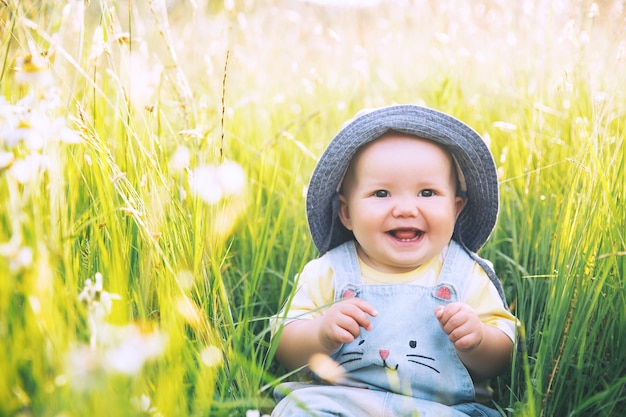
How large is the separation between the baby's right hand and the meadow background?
0.19 meters

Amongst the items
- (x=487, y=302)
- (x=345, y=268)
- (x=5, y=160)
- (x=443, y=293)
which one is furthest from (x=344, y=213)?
(x=5, y=160)

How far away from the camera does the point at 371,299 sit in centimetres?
200

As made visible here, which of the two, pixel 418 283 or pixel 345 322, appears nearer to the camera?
pixel 345 322

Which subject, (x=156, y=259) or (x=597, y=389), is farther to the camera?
(x=597, y=389)

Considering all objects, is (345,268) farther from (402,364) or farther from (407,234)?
(402,364)

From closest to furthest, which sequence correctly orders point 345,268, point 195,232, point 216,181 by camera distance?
point 216,181
point 195,232
point 345,268

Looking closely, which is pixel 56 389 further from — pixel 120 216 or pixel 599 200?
pixel 599 200

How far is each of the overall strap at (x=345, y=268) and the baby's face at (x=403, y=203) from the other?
0.08 metres

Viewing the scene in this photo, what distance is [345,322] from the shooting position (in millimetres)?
1814

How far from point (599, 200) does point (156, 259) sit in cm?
124

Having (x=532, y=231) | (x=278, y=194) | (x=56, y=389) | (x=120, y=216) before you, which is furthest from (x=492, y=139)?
(x=56, y=389)

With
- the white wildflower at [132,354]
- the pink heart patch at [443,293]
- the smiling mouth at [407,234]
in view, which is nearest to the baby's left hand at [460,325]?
the pink heart patch at [443,293]

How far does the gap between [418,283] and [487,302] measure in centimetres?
22

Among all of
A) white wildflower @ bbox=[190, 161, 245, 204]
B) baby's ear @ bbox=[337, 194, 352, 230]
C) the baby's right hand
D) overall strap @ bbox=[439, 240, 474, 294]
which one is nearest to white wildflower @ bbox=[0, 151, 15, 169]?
white wildflower @ bbox=[190, 161, 245, 204]
